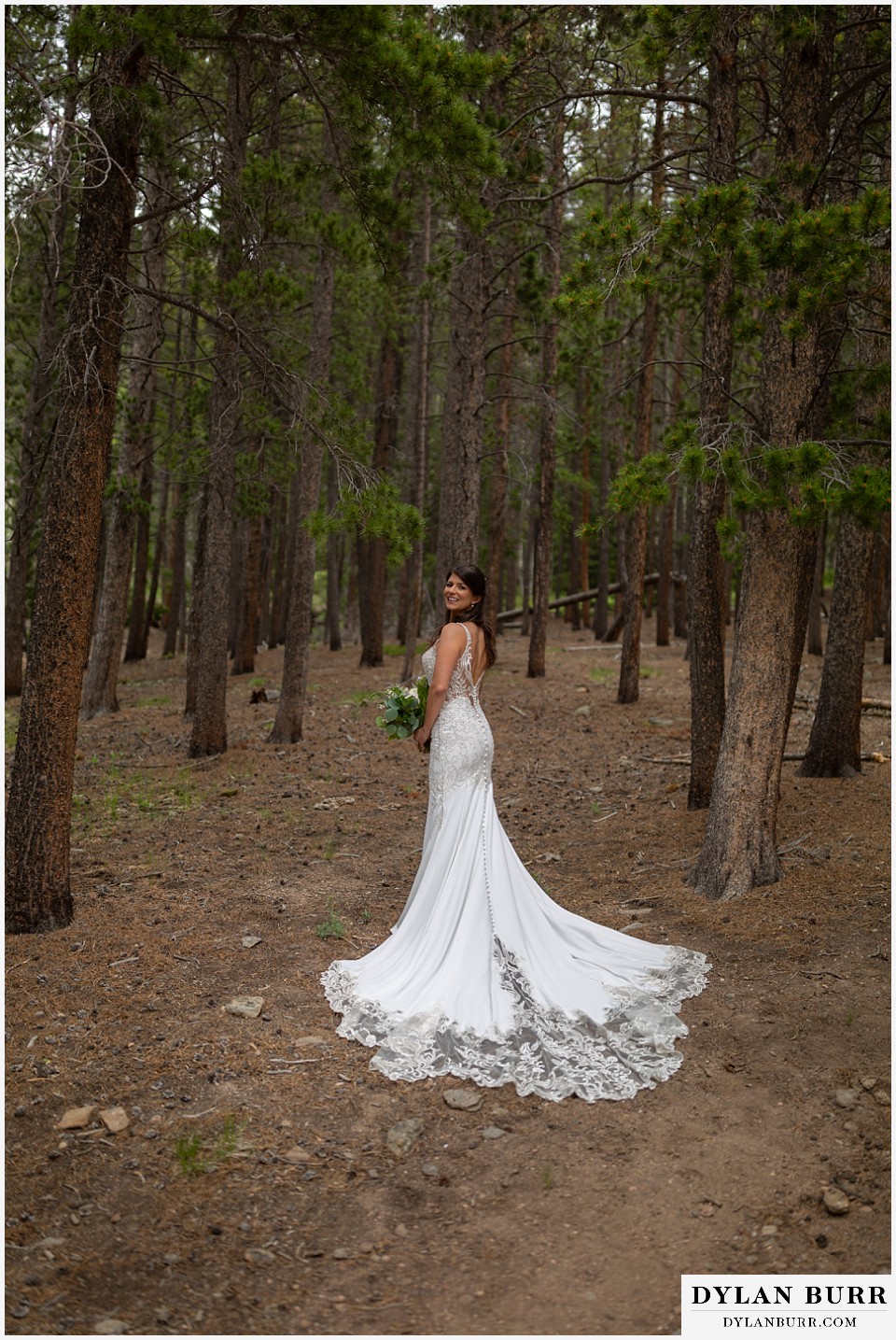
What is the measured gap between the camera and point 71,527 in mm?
6895

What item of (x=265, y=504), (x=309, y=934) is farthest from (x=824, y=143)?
(x=265, y=504)

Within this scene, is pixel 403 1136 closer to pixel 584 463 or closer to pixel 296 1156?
pixel 296 1156

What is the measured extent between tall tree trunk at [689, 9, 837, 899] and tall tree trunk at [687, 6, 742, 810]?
110 centimetres

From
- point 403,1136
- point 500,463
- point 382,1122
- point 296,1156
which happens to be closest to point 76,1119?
point 296,1156

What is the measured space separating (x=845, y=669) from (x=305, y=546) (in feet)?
22.2

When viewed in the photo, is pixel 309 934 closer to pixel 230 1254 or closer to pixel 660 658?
pixel 230 1254

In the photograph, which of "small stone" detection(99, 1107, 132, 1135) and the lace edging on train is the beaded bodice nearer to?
the lace edging on train

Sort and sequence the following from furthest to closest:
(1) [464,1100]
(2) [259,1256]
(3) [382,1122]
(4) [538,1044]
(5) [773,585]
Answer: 1. (5) [773,585]
2. (4) [538,1044]
3. (1) [464,1100]
4. (3) [382,1122]
5. (2) [259,1256]

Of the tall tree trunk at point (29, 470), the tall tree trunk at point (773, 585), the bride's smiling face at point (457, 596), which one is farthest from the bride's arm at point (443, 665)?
the tall tree trunk at point (29, 470)

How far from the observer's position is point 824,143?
7723 mm

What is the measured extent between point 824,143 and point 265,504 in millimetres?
10440

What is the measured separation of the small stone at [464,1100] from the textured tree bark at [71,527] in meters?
3.40

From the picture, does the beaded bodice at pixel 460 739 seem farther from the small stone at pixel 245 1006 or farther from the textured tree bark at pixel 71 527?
the textured tree bark at pixel 71 527

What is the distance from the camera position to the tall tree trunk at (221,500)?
11523mm
